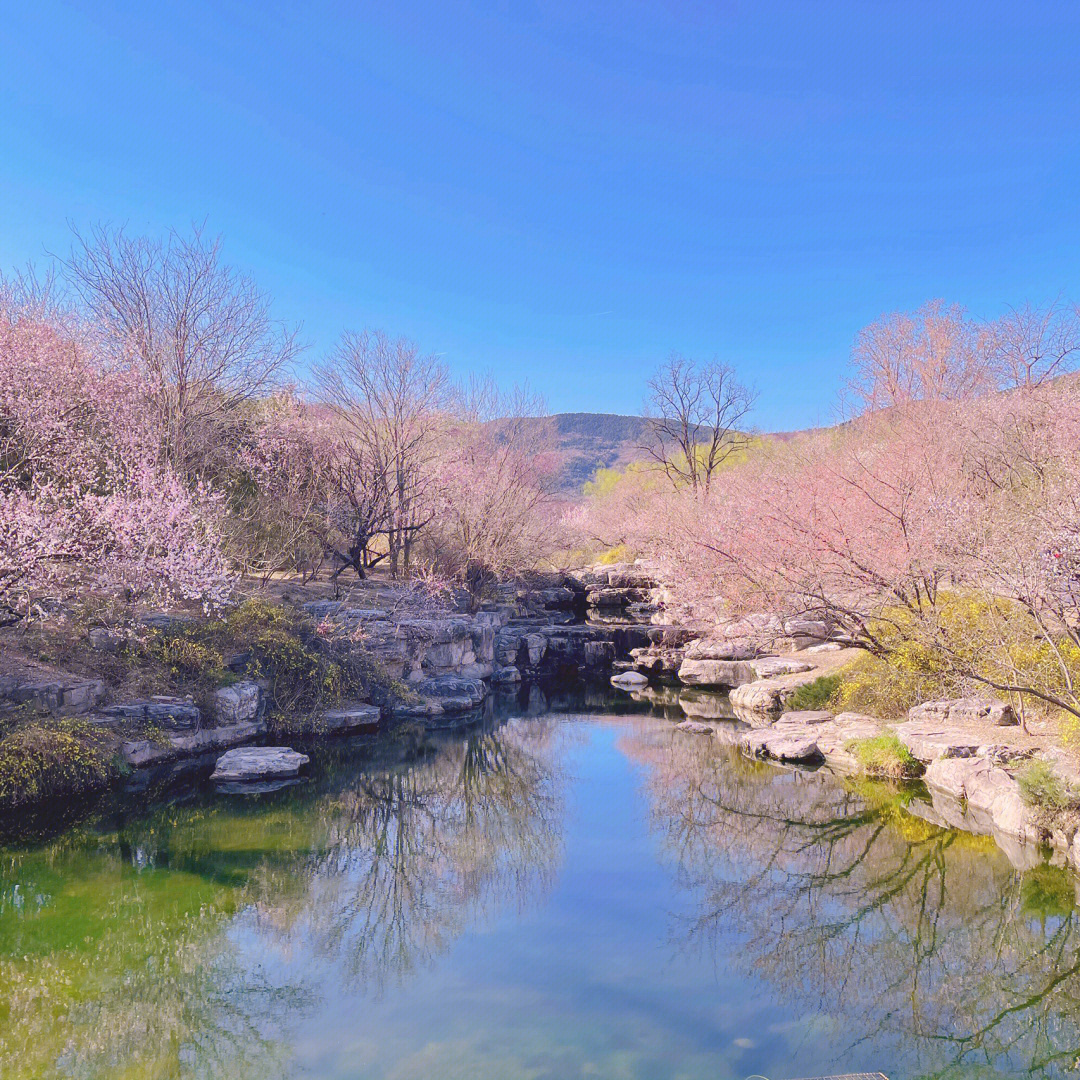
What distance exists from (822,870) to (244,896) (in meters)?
5.67

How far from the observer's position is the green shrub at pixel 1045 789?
792cm

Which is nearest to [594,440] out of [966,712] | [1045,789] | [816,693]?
[816,693]

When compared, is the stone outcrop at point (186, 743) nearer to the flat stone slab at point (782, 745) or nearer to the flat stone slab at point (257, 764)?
the flat stone slab at point (257, 764)

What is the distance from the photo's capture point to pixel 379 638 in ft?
49.6

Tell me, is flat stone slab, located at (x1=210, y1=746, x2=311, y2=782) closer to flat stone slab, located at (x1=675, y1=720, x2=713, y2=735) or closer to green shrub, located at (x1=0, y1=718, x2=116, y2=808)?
green shrub, located at (x1=0, y1=718, x2=116, y2=808)

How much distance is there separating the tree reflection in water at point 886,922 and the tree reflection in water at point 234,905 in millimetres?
1893

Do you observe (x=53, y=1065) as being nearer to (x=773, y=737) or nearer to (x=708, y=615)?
(x=773, y=737)

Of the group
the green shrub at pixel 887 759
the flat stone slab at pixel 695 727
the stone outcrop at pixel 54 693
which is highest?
the stone outcrop at pixel 54 693

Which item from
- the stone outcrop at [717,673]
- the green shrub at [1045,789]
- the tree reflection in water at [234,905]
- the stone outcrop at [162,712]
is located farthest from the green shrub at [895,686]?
the stone outcrop at [162,712]

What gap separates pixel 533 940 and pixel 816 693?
344 inches

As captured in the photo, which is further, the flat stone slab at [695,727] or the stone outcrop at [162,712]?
the flat stone slab at [695,727]

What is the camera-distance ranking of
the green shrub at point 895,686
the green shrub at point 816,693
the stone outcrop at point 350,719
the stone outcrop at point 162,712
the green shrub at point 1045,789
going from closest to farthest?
the green shrub at point 1045,789, the stone outcrop at point 162,712, the green shrub at point 895,686, the stone outcrop at point 350,719, the green shrub at point 816,693

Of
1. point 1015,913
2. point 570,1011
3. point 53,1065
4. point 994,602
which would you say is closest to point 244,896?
point 53,1065

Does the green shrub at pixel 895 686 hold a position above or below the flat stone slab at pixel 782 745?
above
